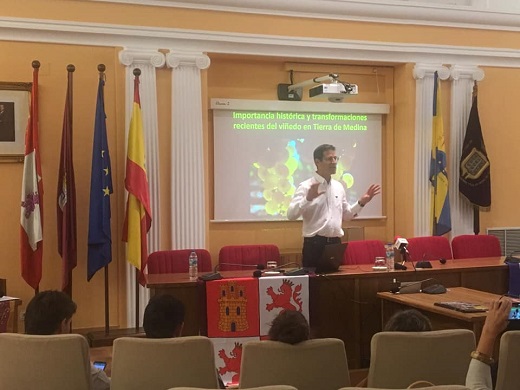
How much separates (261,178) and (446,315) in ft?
10.6

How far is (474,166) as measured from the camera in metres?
7.26

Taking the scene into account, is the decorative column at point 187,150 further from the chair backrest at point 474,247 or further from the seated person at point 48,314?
the seated person at point 48,314

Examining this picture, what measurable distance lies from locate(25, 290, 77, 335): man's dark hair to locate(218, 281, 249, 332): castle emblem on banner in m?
1.67

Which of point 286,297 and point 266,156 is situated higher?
point 266,156

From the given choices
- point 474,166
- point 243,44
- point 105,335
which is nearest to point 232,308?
point 105,335

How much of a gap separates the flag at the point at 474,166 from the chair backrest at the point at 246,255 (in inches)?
108

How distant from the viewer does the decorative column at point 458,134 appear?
290 inches

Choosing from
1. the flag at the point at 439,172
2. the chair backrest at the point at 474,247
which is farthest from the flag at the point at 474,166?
the chair backrest at the point at 474,247

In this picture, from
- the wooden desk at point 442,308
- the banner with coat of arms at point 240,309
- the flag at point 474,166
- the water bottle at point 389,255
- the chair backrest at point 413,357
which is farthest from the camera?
the flag at point 474,166

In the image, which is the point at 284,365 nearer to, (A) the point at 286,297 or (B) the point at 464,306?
(B) the point at 464,306

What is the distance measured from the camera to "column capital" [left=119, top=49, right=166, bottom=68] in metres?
6.09

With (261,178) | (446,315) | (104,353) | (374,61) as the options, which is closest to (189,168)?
(261,178)

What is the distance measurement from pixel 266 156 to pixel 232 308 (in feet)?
8.86

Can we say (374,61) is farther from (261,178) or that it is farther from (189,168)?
(189,168)
